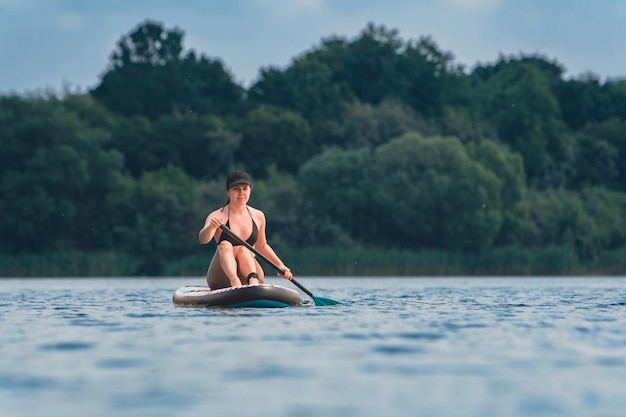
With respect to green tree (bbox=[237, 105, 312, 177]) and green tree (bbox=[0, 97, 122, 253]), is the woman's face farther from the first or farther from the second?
green tree (bbox=[237, 105, 312, 177])

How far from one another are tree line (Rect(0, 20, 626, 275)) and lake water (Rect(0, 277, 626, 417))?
45338 mm

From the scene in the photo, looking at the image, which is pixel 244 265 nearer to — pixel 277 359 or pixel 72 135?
pixel 277 359

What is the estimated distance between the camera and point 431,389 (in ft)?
31.4

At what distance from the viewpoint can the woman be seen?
18953 mm

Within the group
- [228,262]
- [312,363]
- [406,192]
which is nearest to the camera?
[312,363]

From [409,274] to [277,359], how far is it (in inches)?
1684

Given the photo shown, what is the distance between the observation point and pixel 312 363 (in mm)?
11133

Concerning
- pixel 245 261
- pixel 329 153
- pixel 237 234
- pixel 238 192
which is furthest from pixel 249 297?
pixel 329 153

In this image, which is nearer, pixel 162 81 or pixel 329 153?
pixel 329 153

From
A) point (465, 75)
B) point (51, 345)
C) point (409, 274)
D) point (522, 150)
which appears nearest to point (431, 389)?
point (51, 345)

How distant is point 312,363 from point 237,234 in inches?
327

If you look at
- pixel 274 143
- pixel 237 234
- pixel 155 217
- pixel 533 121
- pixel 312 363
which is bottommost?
pixel 312 363

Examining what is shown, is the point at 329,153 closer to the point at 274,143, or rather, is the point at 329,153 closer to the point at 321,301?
the point at 274,143

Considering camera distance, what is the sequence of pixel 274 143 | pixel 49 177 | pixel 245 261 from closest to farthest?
pixel 245 261, pixel 49 177, pixel 274 143
